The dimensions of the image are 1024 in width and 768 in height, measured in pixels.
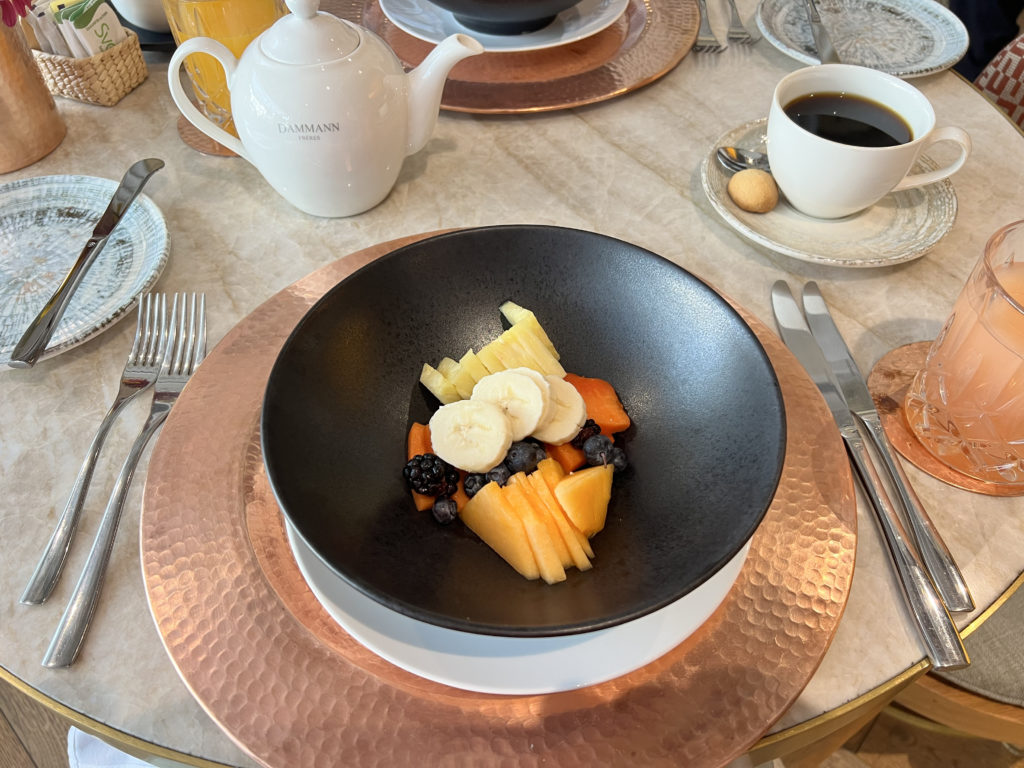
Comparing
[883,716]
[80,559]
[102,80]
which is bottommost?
[883,716]

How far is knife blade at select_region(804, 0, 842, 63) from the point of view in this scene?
1.14 meters

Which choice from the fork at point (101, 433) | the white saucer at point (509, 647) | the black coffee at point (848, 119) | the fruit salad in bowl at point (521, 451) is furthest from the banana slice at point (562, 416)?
the black coffee at point (848, 119)

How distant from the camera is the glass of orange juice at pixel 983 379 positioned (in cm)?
68

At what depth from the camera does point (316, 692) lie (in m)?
0.54

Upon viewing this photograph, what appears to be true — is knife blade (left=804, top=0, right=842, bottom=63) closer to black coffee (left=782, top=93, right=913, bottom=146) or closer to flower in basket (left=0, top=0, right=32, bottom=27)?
black coffee (left=782, top=93, right=913, bottom=146)

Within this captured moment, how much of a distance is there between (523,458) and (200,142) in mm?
758

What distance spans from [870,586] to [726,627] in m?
0.15

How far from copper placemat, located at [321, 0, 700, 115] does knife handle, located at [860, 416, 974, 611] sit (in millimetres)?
700

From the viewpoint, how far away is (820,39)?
1178 millimetres

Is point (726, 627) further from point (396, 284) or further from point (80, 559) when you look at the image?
point (80, 559)

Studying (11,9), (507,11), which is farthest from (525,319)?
(11,9)

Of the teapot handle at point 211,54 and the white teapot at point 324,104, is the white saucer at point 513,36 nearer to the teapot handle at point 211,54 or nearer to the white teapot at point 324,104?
the white teapot at point 324,104

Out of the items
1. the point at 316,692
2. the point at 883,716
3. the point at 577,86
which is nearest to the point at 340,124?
the point at 577,86

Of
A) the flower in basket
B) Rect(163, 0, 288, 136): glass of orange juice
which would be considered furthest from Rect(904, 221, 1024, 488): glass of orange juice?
the flower in basket
